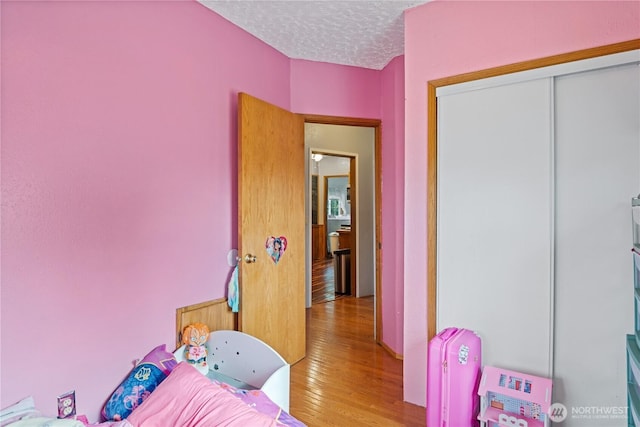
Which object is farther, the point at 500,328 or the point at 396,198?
the point at 396,198

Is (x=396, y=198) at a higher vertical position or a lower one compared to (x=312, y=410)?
higher

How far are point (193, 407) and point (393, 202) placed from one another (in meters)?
2.16

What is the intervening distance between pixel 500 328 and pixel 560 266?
0.45m

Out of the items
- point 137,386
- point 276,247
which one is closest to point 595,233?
point 276,247

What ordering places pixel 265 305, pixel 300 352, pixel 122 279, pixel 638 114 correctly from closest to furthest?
pixel 638 114
pixel 122 279
pixel 265 305
pixel 300 352

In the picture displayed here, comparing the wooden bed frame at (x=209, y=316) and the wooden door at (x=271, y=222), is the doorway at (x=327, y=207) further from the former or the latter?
the wooden bed frame at (x=209, y=316)

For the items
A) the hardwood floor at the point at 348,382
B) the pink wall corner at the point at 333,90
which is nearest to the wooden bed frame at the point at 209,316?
the hardwood floor at the point at 348,382

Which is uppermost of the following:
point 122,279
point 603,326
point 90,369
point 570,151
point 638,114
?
point 638,114

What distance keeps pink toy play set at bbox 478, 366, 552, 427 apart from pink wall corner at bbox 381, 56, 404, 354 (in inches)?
43.0

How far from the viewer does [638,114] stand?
5.29 ft

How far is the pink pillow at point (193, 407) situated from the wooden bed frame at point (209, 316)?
49cm

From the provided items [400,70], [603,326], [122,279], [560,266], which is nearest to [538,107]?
[560,266]

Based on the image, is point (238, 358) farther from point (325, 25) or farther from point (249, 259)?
point (325, 25)

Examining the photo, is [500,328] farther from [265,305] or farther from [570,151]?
[265,305]
